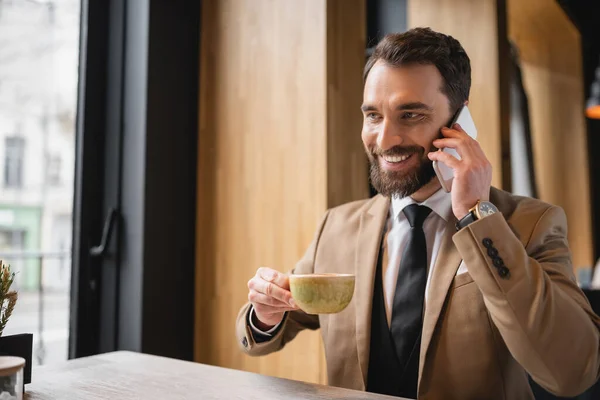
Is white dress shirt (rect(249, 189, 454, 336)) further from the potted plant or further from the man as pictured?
the potted plant

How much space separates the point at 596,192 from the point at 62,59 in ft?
17.3

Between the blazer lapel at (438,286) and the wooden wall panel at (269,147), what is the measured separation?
81 centimetres

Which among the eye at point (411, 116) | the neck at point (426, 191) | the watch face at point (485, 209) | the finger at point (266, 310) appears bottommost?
the finger at point (266, 310)

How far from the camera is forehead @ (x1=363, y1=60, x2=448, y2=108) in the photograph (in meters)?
1.32

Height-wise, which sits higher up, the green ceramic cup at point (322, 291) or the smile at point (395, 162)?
the smile at point (395, 162)

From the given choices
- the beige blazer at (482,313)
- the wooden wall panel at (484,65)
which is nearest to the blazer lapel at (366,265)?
the beige blazer at (482,313)

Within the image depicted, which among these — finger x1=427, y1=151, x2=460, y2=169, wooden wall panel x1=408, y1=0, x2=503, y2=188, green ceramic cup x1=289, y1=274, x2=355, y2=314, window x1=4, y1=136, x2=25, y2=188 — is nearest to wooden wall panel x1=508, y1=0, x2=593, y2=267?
wooden wall panel x1=408, y1=0, x2=503, y2=188

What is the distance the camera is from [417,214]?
1.38 meters

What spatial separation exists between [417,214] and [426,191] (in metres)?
0.08

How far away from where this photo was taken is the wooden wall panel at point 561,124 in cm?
520

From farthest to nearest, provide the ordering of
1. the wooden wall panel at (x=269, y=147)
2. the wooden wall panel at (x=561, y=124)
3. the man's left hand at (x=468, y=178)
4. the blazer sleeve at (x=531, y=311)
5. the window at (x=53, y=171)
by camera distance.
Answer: the wooden wall panel at (x=561, y=124), the window at (x=53, y=171), the wooden wall panel at (x=269, y=147), the man's left hand at (x=468, y=178), the blazer sleeve at (x=531, y=311)

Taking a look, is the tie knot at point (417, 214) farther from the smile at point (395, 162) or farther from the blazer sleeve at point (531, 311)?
the blazer sleeve at point (531, 311)

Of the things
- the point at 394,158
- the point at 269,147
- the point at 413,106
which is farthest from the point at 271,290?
the point at 269,147

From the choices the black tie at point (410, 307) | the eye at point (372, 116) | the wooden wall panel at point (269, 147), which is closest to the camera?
the black tie at point (410, 307)
